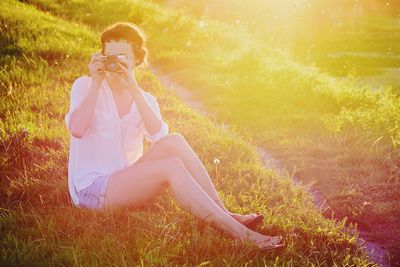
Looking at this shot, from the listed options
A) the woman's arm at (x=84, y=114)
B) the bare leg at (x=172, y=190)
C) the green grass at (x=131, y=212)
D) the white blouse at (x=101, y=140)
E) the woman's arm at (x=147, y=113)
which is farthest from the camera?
the woman's arm at (x=147, y=113)

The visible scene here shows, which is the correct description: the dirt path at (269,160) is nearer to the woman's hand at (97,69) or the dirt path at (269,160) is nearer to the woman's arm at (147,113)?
the woman's arm at (147,113)

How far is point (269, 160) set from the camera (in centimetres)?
579

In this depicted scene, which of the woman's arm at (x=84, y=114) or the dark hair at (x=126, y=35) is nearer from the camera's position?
the woman's arm at (x=84, y=114)

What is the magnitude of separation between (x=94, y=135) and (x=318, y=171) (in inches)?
114

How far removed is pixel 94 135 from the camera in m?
3.83

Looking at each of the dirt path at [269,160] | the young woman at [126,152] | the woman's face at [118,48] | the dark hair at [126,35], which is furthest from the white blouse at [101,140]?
the dirt path at [269,160]

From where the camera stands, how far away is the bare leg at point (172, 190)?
11.3 ft

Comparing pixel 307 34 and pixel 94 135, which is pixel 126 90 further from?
pixel 307 34

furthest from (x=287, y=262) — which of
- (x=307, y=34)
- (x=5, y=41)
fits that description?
(x=307, y=34)

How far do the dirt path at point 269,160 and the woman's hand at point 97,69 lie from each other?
7.37ft

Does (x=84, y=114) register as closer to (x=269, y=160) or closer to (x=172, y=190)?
(x=172, y=190)

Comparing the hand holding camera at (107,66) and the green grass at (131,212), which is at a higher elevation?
the hand holding camera at (107,66)

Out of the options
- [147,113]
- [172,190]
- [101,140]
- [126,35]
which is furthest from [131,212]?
[126,35]

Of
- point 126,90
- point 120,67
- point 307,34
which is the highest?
point 120,67
